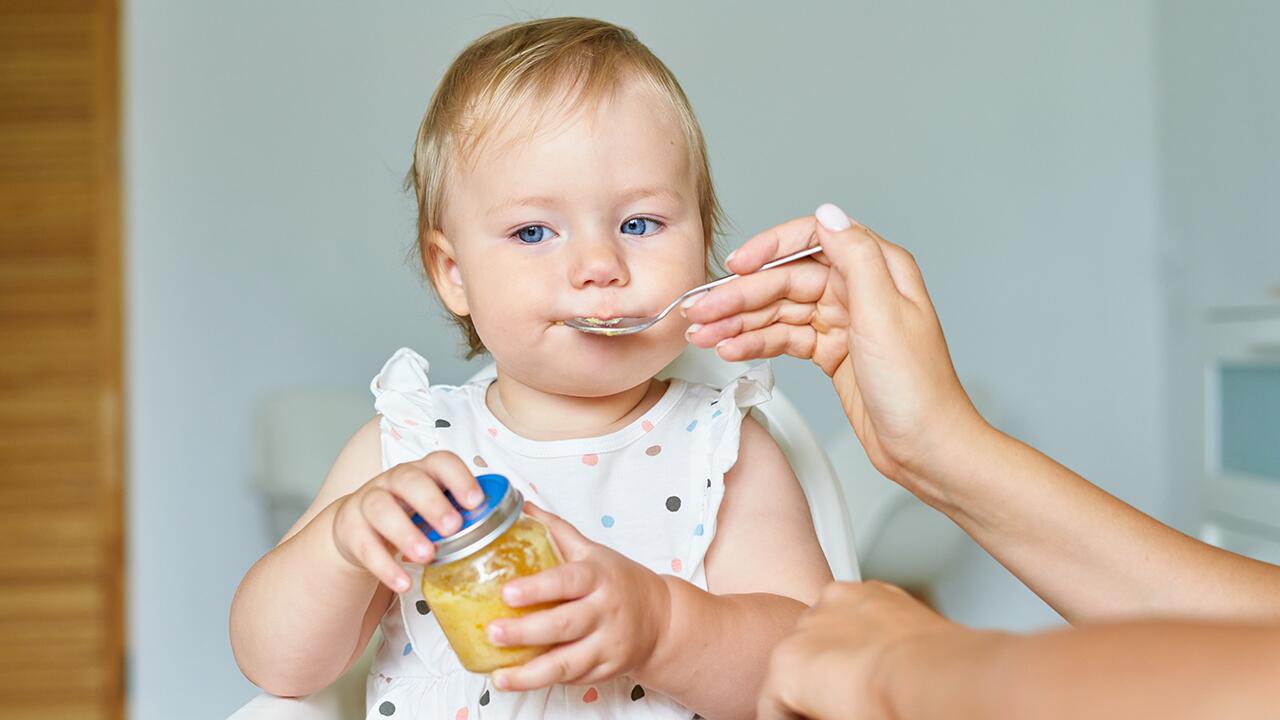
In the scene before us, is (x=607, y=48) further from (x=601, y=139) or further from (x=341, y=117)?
(x=341, y=117)

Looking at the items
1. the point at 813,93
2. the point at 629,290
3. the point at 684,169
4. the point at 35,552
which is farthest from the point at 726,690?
the point at 35,552

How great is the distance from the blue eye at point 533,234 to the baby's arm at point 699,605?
0.81 ft

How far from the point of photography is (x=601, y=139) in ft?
2.93

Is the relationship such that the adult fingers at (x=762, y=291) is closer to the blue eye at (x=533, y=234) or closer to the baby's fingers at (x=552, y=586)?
the blue eye at (x=533, y=234)

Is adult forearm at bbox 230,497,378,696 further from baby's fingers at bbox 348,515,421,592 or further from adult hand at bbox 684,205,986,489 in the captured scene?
adult hand at bbox 684,205,986,489

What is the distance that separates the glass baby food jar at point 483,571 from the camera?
0.60m

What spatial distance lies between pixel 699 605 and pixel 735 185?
176cm

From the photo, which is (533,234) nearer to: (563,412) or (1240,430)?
(563,412)

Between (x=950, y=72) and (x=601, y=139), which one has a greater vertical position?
(x=950, y=72)

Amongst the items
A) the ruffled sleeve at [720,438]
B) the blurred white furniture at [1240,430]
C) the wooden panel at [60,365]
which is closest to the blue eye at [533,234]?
the ruffled sleeve at [720,438]

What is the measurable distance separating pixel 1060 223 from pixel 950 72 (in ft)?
1.32

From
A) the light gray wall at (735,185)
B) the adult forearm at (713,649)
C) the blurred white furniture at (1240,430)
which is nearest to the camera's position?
the adult forearm at (713,649)

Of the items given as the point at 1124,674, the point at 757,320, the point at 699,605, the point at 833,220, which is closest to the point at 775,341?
the point at 757,320

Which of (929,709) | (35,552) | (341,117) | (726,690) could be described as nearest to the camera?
(929,709)
